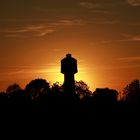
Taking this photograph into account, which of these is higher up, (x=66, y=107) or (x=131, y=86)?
(x=131, y=86)

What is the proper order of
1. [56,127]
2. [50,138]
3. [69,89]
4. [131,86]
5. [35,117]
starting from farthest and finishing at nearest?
[131,86] → [69,89] → [35,117] → [56,127] → [50,138]

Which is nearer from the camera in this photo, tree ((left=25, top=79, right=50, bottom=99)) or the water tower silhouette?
the water tower silhouette

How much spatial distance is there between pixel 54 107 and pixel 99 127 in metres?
9.78

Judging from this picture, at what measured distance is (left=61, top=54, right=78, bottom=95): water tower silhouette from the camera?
84562 millimetres

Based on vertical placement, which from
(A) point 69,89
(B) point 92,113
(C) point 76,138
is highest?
(A) point 69,89

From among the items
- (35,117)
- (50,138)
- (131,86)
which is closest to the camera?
(50,138)

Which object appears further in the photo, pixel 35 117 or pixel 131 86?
pixel 131 86

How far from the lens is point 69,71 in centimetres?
8538

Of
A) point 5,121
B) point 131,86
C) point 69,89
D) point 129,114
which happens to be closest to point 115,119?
point 129,114

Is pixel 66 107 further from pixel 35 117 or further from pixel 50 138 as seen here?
pixel 50 138

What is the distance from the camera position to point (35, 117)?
64500 millimetres

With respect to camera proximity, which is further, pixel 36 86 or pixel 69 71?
pixel 36 86

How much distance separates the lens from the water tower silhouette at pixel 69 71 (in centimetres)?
8456

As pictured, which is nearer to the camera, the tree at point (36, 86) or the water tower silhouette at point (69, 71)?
the water tower silhouette at point (69, 71)
